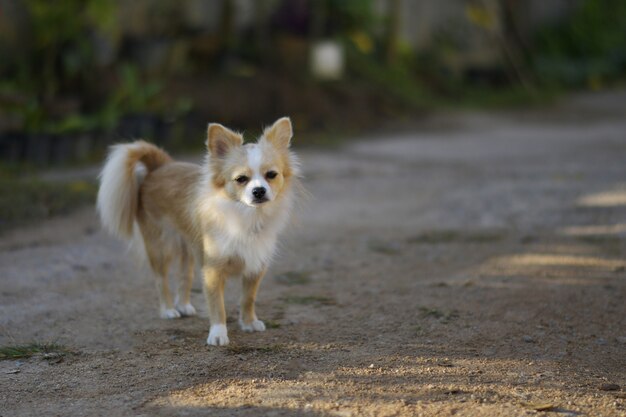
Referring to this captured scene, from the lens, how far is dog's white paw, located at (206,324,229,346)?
16.1ft

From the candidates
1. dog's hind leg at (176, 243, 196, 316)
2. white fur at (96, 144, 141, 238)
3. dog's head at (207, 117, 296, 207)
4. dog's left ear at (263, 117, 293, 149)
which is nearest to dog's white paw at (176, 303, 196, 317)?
dog's hind leg at (176, 243, 196, 316)

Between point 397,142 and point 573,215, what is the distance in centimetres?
594

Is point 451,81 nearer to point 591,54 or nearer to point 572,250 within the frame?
point 591,54

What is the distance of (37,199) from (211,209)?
438 cm

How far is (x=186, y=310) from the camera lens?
564cm

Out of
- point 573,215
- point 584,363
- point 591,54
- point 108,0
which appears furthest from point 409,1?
point 584,363

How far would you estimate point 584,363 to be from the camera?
4504 millimetres

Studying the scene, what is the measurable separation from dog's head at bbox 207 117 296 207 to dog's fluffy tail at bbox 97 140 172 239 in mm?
811

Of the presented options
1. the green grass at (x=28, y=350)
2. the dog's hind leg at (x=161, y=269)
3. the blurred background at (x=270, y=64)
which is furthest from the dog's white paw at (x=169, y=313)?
the blurred background at (x=270, y=64)

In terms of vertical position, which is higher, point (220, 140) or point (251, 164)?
point (220, 140)

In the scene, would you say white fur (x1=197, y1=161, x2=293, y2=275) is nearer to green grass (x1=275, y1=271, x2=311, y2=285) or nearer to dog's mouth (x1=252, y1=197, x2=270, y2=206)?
dog's mouth (x1=252, y1=197, x2=270, y2=206)

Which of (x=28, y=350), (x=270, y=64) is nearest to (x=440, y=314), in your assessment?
(x=28, y=350)

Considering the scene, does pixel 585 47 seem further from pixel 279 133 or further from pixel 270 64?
pixel 279 133

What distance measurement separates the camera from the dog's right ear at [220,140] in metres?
4.98
